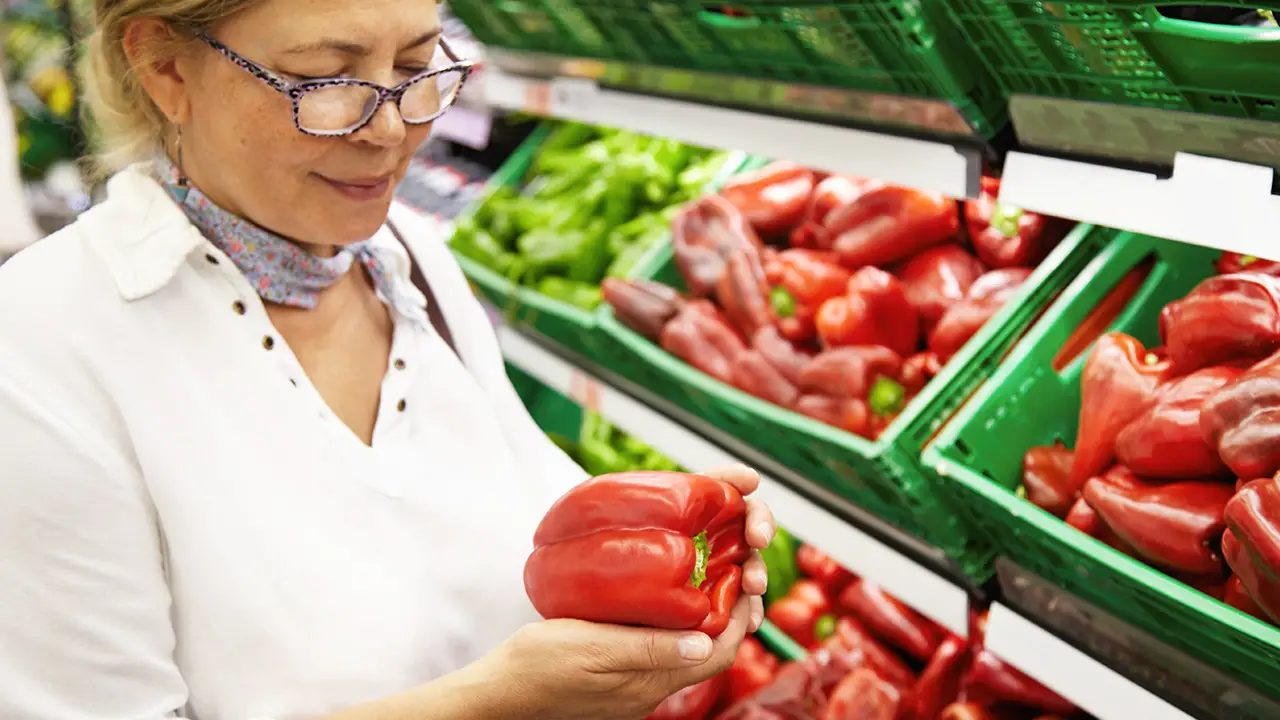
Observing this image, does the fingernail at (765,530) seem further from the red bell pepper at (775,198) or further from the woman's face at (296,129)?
the red bell pepper at (775,198)

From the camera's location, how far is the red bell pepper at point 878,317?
2133 millimetres

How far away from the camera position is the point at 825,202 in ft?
7.95

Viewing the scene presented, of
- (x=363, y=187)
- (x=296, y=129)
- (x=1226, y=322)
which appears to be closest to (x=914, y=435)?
(x=1226, y=322)

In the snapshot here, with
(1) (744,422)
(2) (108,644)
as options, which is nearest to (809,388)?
(1) (744,422)

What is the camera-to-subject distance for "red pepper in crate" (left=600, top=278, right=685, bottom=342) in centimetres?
244

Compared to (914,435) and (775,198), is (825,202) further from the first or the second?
(914,435)

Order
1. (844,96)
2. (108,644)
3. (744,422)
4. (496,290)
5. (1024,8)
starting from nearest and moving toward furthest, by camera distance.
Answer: (108,644)
(1024,8)
(844,96)
(744,422)
(496,290)

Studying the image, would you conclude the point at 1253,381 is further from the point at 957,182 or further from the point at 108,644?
the point at 108,644

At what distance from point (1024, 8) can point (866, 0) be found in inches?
10.0

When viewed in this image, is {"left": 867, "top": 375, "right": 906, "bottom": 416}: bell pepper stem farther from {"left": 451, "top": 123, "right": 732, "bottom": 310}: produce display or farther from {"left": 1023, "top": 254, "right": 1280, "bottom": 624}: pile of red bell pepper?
{"left": 451, "top": 123, "right": 732, "bottom": 310}: produce display

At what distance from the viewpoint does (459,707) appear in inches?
50.8

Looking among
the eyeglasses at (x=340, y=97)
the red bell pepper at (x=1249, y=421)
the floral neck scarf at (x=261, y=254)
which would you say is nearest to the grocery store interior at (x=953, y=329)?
the red bell pepper at (x=1249, y=421)

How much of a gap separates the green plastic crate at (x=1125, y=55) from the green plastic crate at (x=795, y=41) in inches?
2.2

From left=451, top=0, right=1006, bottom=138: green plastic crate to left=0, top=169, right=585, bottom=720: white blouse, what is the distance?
0.83 m
